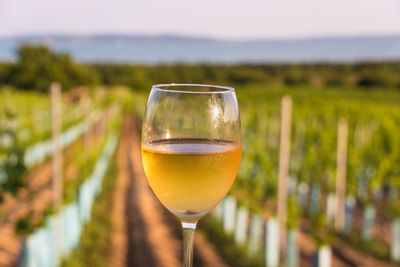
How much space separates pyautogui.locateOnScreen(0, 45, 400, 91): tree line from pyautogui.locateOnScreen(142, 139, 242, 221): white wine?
40.8 metres

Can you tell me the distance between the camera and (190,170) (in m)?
1.16

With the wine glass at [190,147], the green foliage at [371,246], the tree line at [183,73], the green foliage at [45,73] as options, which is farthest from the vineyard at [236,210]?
the tree line at [183,73]

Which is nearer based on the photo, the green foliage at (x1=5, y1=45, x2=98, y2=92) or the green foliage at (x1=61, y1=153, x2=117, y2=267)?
the green foliage at (x1=61, y1=153, x2=117, y2=267)

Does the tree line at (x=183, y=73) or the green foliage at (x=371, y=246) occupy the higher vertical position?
the green foliage at (x=371, y=246)

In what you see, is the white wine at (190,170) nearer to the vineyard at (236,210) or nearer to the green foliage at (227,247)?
the vineyard at (236,210)

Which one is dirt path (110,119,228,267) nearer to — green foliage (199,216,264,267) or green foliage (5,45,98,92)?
green foliage (199,216,264,267)

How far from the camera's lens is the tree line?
42.4m

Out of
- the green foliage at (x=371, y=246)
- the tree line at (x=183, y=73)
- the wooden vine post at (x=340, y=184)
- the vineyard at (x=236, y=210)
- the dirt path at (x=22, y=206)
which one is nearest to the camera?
the vineyard at (x=236, y=210)

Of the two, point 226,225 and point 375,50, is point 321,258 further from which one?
point 375,50

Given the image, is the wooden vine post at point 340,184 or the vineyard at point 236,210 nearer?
the vineyard at point 236,210

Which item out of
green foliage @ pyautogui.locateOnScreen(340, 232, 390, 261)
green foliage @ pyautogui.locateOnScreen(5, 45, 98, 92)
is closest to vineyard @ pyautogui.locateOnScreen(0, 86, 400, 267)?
green foliage @ pyautogui.locateOnScreen(340, 232, 390, 261)

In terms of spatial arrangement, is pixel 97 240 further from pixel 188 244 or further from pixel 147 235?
pixel 188 244

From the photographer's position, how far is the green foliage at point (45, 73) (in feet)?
137

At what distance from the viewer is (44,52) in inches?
1870
